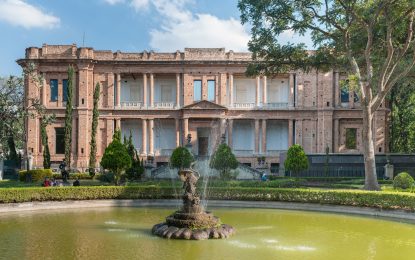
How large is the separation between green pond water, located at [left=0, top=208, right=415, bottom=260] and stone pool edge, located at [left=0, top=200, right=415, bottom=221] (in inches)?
50.6

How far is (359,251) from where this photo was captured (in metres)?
12.9

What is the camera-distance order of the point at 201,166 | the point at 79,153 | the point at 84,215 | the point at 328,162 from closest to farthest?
the point at 84,215
the point at 328,162
the point at 201,166
the point at 79,153

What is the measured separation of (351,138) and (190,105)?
1727cm

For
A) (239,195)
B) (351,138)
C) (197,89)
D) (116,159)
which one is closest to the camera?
(239,195)

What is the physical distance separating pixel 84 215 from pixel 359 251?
38.9 feet

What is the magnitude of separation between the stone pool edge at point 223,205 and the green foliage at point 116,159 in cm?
619

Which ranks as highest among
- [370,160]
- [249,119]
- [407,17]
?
[407,17]

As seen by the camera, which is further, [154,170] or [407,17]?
[154,170]

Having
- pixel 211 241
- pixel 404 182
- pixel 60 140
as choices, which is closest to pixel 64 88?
pixel 60 140

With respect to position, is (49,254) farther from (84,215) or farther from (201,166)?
(201,166)

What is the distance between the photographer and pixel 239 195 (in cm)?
2445

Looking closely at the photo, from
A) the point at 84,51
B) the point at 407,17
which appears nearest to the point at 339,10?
the point at 407,17

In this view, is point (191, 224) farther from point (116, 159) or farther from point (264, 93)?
point (264, 93)

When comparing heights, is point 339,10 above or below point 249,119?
above
